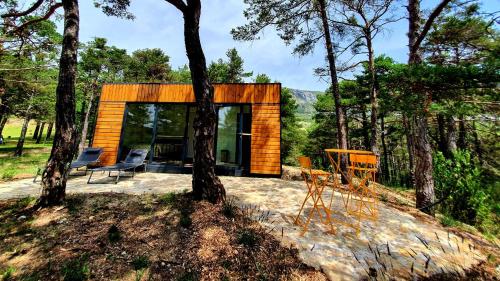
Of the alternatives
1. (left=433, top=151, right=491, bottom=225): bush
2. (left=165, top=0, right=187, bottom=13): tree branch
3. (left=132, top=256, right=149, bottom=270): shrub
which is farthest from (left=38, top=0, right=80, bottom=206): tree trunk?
(left=433, top=151, right=491, bottom=225): bush

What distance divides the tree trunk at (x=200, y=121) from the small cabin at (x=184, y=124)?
13.6 ft

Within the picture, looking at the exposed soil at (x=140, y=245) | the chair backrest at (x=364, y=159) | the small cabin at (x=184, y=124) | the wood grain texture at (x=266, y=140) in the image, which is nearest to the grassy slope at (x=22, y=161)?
the small cabin at (x=184, y=124)

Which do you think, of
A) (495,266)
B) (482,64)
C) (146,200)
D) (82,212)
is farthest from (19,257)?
(495,266)

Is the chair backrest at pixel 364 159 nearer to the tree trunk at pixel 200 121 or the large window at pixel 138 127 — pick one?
the tree trunk at pixel 200 121

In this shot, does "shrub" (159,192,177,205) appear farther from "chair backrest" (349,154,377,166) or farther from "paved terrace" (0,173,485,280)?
"chair backrest" (349,154,377,166)

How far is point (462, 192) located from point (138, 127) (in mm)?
10716

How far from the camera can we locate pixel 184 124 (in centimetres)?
902

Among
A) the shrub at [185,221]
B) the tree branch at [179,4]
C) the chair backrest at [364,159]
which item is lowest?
the shrub at [185,221]

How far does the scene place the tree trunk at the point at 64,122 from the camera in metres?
3.45

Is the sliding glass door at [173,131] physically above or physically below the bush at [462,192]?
above

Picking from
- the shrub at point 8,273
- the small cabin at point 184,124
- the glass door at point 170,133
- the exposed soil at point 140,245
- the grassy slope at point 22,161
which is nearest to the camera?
the shrub at point 8,273

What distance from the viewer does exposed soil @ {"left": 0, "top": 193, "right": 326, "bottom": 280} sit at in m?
2.10

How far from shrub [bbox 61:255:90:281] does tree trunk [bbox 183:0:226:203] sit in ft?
5.77

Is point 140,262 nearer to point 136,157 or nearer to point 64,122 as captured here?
point 64,122
